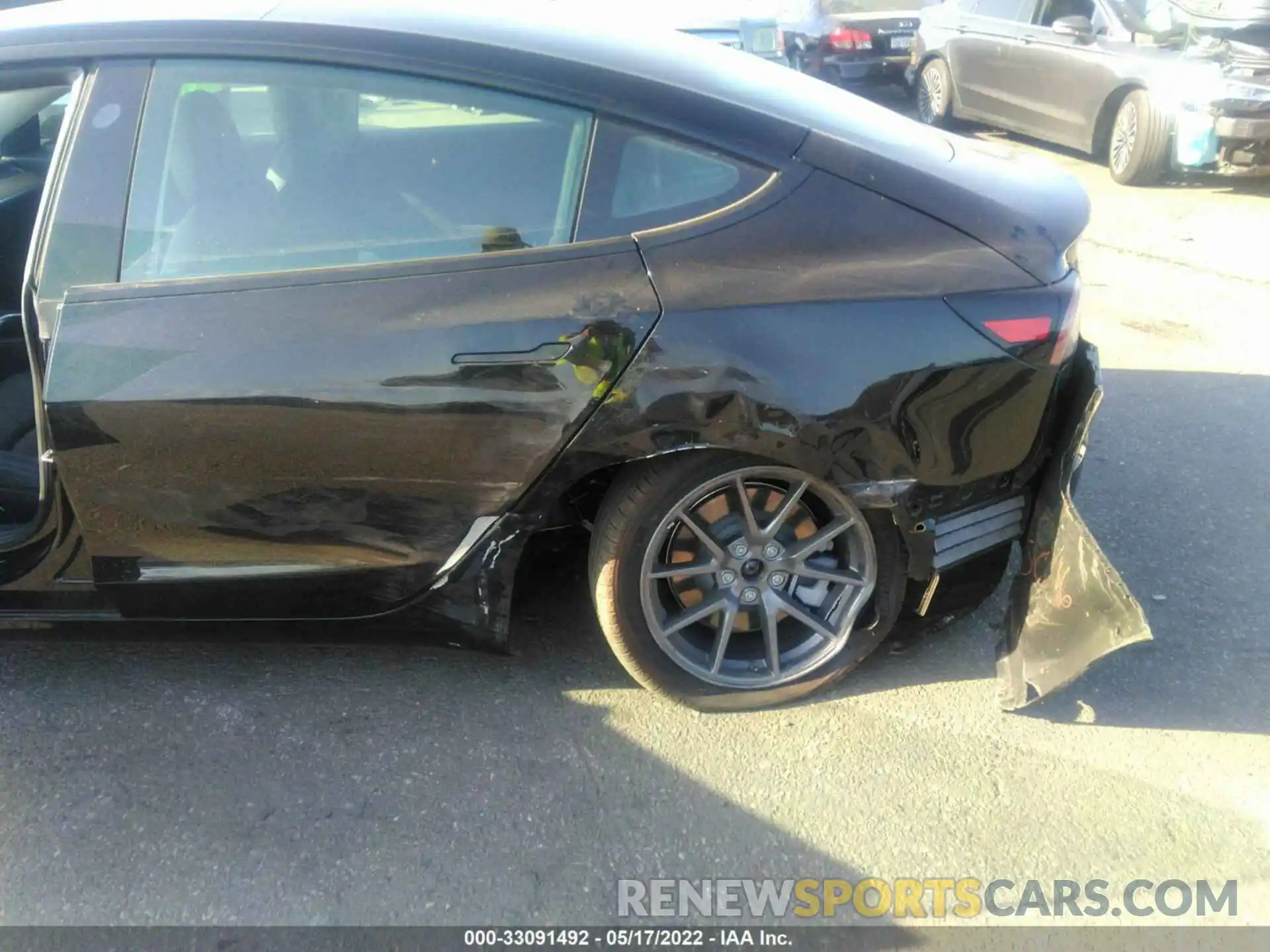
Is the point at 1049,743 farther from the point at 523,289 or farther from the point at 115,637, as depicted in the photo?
the point at 115,637

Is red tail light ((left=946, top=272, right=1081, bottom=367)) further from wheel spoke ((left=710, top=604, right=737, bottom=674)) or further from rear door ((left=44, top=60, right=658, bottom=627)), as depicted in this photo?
wheel spoke ((left=710, top=604, right=737, bottom=674))

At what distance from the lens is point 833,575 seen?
8.94 feet

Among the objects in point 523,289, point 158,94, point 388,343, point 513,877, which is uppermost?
point 158,94

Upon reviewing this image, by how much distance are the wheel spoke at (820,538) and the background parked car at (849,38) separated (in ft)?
29.5

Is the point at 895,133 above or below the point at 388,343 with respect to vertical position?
above

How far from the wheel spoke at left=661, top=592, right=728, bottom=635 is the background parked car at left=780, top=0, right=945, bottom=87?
9.06 metres

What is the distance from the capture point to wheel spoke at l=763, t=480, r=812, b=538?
2.60 m

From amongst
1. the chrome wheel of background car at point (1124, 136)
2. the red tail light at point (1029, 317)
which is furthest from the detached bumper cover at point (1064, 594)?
the chrome wheel of background car at point (1124, 136)

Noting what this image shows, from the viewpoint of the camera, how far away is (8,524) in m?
2.81

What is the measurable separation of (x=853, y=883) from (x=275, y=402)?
5.38 ft

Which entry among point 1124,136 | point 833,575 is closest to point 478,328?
point 833,575

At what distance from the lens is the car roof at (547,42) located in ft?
8.03

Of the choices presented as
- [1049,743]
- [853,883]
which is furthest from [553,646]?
[1049,743]

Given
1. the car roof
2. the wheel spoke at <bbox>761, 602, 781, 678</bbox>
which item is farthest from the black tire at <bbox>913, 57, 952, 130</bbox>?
the wheel spoke at <bbox>761, 602, 781, 678</bbox>
